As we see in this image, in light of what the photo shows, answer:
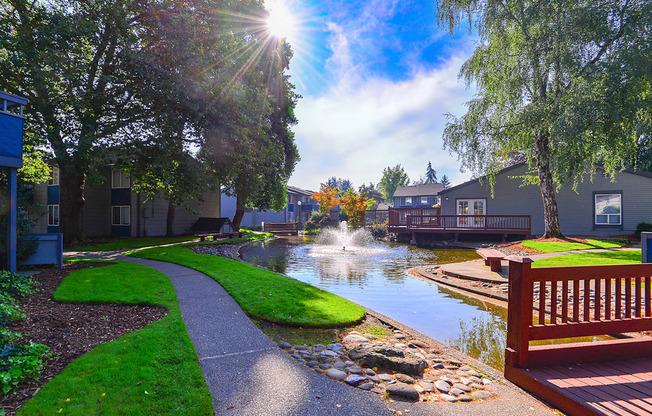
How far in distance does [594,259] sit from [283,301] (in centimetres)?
1074

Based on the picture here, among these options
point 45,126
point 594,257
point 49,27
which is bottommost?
point 594,257

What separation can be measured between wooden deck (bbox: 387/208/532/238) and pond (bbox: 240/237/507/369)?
693 centimetres

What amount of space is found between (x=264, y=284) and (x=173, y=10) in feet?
40.5

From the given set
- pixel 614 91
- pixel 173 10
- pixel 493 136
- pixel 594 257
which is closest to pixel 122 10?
pixel 173 10

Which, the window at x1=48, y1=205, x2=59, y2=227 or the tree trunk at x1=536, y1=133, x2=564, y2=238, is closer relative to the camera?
the tree trunk at x1=536, y1=133, x2=564, y2=238

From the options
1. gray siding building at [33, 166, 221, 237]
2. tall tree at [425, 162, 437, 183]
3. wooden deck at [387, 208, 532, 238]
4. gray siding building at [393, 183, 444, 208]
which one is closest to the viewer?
wooden deck at [387, 208, 532, 238]

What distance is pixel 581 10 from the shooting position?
42.2ft

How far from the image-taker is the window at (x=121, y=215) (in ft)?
75.8

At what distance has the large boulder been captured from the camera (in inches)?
157

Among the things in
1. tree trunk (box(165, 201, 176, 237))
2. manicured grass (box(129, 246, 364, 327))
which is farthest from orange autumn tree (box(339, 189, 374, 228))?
manicured grass (box(129, 246, 364, 327))

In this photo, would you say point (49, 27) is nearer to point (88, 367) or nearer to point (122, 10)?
point (122, 10)

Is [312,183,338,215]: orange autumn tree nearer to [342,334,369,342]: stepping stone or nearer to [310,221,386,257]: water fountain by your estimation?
[310,221,386,257]: water fountain

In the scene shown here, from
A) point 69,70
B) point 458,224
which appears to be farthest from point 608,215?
point 69,70

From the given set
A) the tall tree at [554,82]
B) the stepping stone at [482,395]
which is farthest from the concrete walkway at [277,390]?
the tall tree at [554,82]
